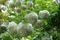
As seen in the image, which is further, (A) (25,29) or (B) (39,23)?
(B) (39,23)

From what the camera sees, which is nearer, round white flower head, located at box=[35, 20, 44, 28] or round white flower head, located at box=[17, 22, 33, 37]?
round white flower head, located at box=[17, 22, 33, 37]

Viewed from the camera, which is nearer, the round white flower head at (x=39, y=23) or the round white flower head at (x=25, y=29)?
the round white flower head at (x=25, y=29)

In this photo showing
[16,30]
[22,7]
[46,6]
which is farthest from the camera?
[46,6]

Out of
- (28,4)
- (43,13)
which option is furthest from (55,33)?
(28,4)

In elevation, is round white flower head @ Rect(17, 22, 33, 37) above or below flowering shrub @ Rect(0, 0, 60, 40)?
below

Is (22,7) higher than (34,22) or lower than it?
higher

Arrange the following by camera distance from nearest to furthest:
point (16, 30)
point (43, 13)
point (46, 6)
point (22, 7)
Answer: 1. point (16, 30)
2. point (43, 13)
3. point (22, 7)
4. point (46, 6)

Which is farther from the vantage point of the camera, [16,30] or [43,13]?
[43,13]

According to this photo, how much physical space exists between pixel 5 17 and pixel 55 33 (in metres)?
0.53

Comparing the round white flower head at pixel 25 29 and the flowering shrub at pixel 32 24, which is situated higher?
the flowering shrub at pixel 32 24

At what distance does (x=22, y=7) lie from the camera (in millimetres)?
1578

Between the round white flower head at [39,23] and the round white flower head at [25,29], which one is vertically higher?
the round white flower head at [39,23]

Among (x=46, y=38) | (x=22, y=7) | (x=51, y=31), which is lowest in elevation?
(x=46, y=38)

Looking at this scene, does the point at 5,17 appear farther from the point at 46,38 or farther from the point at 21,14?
the point at 46,38
